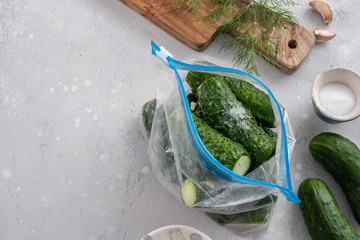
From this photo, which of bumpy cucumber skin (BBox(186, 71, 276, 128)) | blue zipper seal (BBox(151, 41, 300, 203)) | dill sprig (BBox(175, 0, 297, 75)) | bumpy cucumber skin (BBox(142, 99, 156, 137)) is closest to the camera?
blue zipper seal (BBox(151, 41, 300, 203))

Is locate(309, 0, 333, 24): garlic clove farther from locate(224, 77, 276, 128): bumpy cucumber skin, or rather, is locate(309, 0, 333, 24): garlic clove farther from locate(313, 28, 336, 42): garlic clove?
locate(224, 77, 276, 128): bumpy cucumber skin

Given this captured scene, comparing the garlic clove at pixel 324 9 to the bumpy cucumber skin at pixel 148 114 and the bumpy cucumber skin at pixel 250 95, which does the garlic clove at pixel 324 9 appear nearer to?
the bumpy cucumber skin at pixel 250 95

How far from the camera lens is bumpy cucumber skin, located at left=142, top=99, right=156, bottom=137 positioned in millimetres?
1232

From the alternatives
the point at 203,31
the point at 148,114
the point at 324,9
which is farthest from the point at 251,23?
the point at 148,114

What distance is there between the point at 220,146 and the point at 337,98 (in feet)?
1.74

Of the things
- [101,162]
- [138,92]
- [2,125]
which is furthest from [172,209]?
[2,125]

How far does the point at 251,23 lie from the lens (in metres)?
1.38

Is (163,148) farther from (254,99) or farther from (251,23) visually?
(251,23)

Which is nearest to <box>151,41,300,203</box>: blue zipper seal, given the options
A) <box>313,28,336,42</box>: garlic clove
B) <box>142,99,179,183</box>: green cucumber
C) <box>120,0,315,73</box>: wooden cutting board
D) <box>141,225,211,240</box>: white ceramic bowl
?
<box>142,99,179,183</box>: green cucumber

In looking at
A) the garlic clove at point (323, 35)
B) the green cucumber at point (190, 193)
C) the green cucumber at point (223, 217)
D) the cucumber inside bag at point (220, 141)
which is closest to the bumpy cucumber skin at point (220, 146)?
the cucumber inside bag at point (220, 141)

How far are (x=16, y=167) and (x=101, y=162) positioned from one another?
0.28 meters

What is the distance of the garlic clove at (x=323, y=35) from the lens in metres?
1.39

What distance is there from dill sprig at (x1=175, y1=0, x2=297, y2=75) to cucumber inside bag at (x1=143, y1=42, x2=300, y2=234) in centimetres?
26

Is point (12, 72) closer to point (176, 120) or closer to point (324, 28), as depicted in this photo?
point (176, 120)
